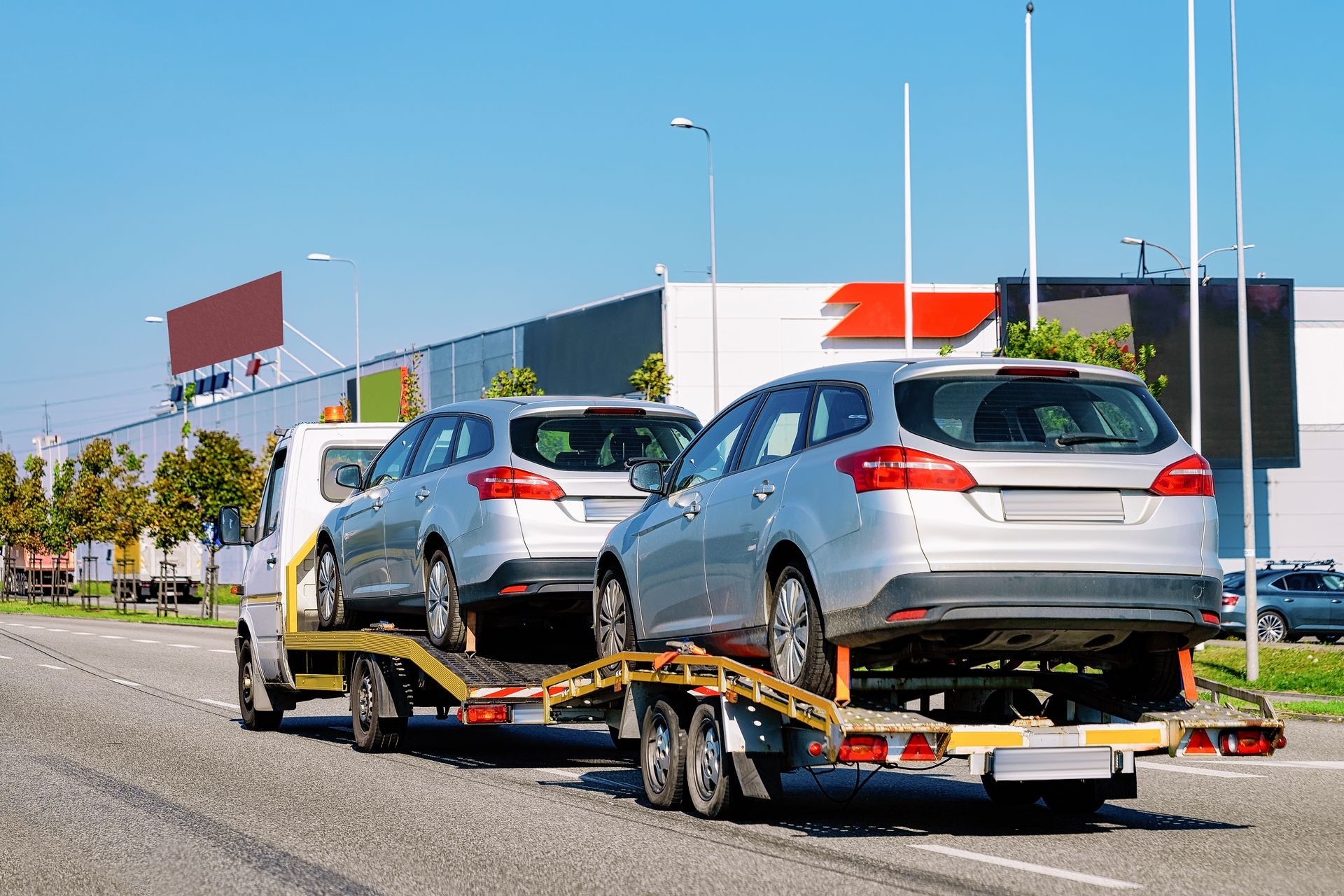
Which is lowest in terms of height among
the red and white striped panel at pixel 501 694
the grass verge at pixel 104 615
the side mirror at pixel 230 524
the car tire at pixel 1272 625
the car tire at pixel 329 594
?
the grass verge at pixel 104 615

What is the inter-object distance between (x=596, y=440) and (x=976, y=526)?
450 centimetres

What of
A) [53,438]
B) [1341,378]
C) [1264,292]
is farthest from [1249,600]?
[53,438]

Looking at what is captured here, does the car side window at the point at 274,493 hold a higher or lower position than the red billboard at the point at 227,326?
lower

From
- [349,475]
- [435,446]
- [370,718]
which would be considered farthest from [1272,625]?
[435,446]

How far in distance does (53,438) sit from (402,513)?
117m

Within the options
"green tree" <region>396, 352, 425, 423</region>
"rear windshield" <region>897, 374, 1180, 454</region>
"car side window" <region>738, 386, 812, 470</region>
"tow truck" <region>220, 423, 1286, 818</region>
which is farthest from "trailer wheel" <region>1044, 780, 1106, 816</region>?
"green tree" <region>396, 352, 425, 423</region>

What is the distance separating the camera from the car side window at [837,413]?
8.37 meters

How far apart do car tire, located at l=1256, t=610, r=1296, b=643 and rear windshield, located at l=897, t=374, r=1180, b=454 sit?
26.1 metres

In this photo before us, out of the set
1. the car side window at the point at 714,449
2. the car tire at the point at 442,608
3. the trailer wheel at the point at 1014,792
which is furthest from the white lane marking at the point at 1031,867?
the car tire at the point at 442,608

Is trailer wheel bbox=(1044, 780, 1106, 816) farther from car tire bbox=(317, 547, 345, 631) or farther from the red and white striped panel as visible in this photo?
car tire bbox=(317, 547, 345, 631)

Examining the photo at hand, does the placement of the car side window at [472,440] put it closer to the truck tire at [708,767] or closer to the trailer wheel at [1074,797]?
the truck tire at [708,767]

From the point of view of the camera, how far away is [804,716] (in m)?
8.11

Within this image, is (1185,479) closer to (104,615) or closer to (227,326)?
(104,615)

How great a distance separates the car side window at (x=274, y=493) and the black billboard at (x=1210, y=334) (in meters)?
33.4
